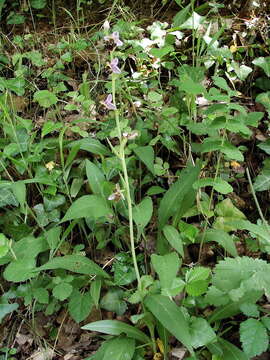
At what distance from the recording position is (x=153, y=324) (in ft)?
5.56

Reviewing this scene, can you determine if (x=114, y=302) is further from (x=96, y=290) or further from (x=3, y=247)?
(x=3, y=247)

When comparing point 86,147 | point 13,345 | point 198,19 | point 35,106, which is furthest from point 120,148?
point 35,106

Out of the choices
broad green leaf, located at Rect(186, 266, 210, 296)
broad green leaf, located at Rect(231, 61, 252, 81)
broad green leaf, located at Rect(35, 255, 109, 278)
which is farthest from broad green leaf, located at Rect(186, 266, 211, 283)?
broad green leaf, located at Rect(231, 61, 252, 81)

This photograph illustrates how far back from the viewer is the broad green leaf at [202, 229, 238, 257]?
5.98 feet

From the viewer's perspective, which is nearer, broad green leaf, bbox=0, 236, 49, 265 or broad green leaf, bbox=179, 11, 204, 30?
broad green leaf, bbox=0, 236, 49, 265

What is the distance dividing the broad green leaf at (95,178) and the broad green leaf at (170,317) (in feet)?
→ 2.26

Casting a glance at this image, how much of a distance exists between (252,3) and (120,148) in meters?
1.90

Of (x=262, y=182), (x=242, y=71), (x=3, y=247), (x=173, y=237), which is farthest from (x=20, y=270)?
(x=242, y=71)

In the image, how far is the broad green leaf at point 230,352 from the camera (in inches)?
61.0

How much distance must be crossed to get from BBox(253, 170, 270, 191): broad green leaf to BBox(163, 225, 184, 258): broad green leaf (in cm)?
55

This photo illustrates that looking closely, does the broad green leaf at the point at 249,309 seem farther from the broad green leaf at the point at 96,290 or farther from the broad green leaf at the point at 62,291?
the broad green leaf at the point at 62,291

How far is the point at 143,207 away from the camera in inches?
71.0

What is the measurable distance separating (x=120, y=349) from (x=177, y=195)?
2.43 feet

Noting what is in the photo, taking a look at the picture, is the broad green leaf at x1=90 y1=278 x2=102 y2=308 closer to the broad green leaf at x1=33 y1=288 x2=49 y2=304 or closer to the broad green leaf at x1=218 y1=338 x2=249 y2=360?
the broad green leaf at x1=33 y1=288 x2=49 y2=304
